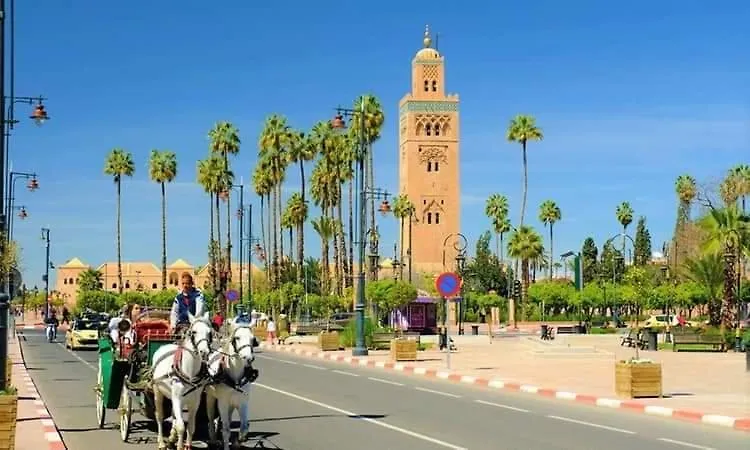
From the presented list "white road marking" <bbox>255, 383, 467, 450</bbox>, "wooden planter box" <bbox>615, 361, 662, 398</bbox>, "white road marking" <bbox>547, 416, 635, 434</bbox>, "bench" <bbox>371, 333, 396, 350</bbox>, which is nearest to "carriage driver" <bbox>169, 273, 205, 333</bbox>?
"white road marking" <bbox>255, 383, 467, 450</bbox>

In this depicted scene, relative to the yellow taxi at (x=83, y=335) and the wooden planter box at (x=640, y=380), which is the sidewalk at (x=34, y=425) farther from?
the yellow taxi at (x=83, y=335)

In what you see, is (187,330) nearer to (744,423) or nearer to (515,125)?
(744,423)

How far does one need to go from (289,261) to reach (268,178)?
33.2 meters

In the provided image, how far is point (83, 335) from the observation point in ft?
155

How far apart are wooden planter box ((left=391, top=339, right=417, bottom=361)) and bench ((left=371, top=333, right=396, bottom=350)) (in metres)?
10.1

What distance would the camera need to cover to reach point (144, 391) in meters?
13.3

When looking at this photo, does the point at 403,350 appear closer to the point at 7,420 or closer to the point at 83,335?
the point at 83,335

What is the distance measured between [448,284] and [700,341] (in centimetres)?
1946

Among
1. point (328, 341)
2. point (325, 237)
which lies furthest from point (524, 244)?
point (328, 341)

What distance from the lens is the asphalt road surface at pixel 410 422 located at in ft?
46.4

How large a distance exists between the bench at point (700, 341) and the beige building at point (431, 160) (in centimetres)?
9140

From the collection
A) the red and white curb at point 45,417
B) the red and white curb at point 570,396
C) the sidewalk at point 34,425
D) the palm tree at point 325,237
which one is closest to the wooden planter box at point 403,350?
the red and white curb at point 570,396

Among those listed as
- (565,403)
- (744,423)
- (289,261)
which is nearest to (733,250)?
(565,403)

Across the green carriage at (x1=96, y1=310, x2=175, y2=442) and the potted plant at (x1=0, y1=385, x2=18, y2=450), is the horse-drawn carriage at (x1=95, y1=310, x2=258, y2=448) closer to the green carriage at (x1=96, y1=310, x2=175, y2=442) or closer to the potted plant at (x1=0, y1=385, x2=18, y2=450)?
the green carriage at (x1=96, y1=310, x2=175, y2=442)
